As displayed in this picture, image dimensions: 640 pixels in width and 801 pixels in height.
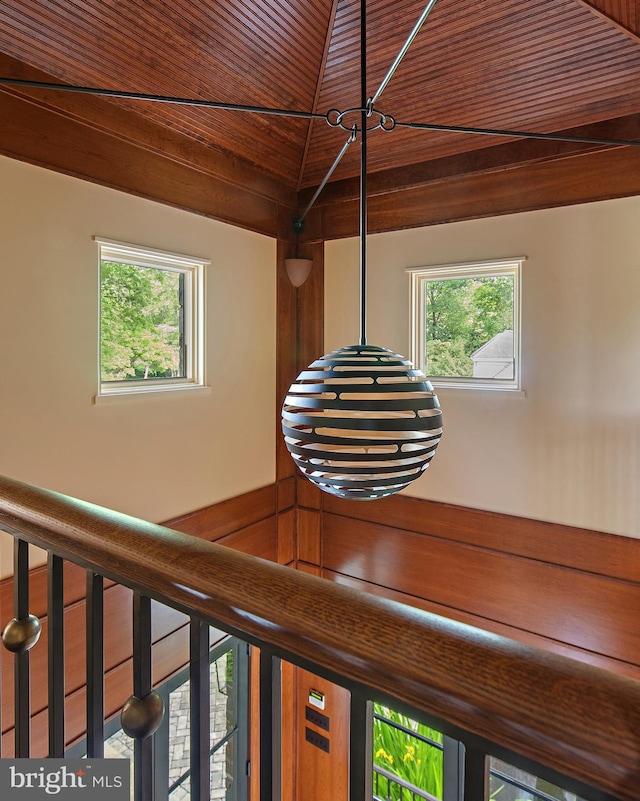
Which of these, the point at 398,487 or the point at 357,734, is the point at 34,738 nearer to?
the point at 398,487

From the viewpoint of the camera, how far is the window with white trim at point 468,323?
10.6ft

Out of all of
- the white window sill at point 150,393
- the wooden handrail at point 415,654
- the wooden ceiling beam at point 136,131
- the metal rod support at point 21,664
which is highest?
the wooden ceiling beam at point 136,131

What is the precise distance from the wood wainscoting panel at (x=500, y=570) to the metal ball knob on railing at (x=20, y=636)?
3066 millimetres

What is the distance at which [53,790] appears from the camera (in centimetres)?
57

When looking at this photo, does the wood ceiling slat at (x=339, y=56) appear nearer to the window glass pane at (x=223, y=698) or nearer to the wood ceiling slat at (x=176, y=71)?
the wood ceiling slat at (x=176, y=71)

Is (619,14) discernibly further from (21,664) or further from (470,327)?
(21,664)

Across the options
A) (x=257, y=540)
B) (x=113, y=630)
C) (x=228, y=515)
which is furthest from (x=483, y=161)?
(x=113, y=630)

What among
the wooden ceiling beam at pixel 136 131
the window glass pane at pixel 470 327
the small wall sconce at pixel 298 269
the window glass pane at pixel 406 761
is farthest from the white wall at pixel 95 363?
the window glass pane at pixel 406 761

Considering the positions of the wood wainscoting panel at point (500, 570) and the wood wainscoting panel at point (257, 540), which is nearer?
the wood wainscoting panel at point (500, 570)

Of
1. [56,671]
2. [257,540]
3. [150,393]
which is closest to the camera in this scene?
[56,671]

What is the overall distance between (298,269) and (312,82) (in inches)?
51.4

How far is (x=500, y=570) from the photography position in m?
3.26

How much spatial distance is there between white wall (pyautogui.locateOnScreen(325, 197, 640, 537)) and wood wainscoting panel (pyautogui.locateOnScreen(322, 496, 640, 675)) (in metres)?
0.15

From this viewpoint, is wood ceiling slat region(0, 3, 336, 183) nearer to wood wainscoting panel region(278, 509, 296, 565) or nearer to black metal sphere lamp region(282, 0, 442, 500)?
black metal sphere lamp region(282, 0, 442, 500)
